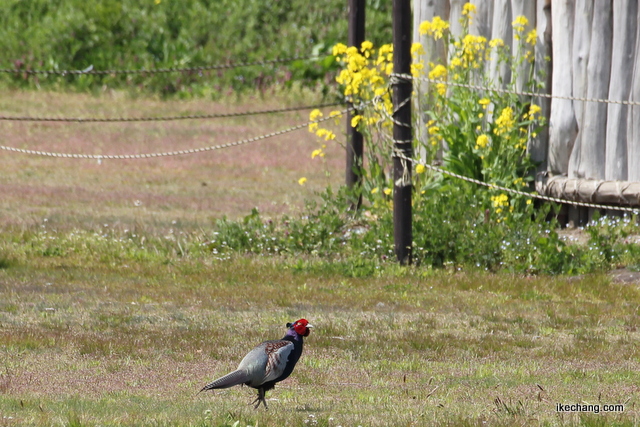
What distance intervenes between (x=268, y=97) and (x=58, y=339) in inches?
737

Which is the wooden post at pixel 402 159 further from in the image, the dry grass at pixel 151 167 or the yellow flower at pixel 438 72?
the dry grass at pixel 151 167

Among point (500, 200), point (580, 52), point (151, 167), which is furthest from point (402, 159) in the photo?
point (151, 167)

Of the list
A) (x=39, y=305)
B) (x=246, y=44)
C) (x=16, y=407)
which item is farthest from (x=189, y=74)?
(x=16, y=407)

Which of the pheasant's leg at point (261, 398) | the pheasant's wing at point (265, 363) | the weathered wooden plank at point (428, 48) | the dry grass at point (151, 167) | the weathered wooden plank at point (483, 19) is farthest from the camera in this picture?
the dry grass at point (151, 167)

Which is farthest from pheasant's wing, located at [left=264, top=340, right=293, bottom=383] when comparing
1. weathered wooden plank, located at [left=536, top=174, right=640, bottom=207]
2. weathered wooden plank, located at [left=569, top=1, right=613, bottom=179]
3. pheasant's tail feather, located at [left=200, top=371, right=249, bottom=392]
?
weathered wooden plank, located at [left=569, top=1, right=613, bottom=179]

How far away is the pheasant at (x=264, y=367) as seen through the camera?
20.0 feet

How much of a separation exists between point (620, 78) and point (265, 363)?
26.2ft

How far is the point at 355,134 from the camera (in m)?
14.9

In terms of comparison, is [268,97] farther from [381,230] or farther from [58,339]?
[58,339]

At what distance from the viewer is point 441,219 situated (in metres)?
12.3

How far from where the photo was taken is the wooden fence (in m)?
12.7

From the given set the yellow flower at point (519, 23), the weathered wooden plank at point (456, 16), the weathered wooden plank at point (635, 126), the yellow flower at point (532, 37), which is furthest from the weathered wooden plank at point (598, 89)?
the weathered wooden plank at point (456, 16)

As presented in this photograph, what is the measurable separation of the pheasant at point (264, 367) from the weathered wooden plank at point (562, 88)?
25.0ft

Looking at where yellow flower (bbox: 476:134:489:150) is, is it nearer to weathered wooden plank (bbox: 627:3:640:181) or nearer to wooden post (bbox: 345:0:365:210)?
weathered wooden plank (bbox: 627:3:640:181)
